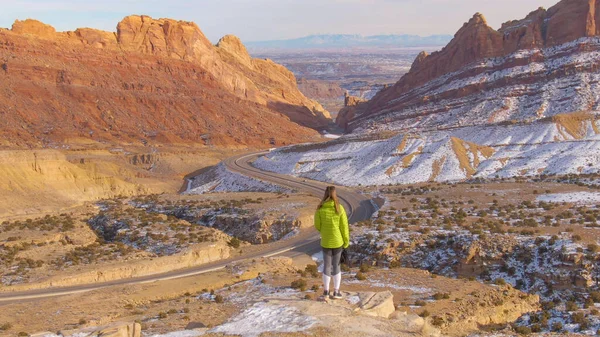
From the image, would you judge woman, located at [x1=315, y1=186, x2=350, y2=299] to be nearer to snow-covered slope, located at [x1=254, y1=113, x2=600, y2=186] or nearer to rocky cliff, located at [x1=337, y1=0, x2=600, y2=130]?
snow-covered slope, located at [x1=254, y1=113, x2=600, y2=186]

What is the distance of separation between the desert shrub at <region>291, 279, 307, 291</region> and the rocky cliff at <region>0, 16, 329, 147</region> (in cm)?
6786

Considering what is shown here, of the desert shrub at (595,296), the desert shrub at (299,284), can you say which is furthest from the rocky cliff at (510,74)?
the desert shrub at (299,284)

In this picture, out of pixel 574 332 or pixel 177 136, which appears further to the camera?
pixel 177 136

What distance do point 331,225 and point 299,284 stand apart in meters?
5.04

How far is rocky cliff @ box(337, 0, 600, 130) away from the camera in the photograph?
9044 cm

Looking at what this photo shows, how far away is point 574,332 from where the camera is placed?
16406 mm

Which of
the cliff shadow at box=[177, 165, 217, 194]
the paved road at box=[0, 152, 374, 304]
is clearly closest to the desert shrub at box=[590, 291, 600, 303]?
the paved road at box=[0, 152, 374, 304]

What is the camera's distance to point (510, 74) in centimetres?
9762

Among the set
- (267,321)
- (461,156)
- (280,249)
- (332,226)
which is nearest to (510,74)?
(461,156)

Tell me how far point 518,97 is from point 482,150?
109 ft

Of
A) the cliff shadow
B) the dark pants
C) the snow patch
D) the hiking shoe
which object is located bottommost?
the cliff shadow

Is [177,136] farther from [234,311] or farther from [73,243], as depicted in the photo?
[234,311]

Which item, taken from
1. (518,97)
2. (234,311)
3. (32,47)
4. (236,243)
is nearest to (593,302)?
(234,311)

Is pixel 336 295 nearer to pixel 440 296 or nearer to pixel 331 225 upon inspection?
pixel 331 225
